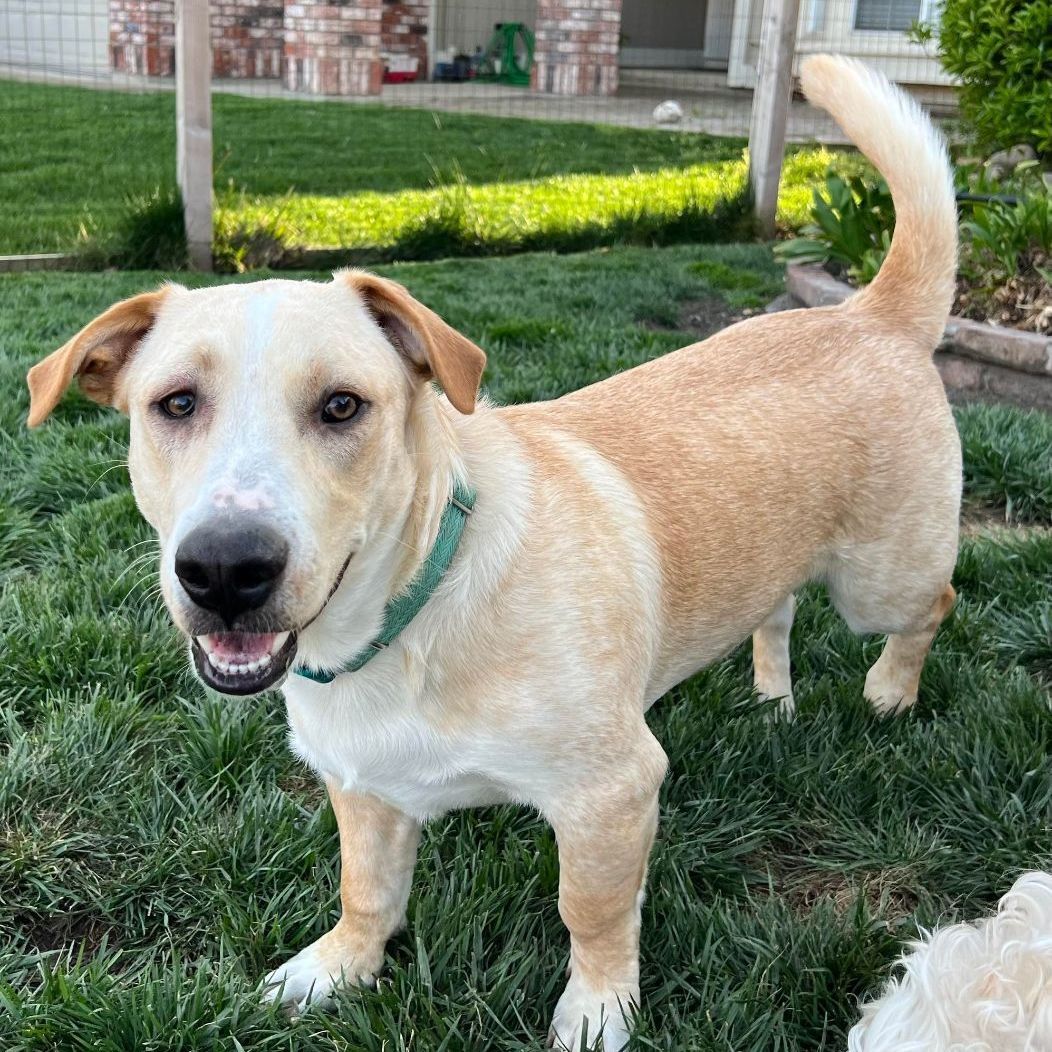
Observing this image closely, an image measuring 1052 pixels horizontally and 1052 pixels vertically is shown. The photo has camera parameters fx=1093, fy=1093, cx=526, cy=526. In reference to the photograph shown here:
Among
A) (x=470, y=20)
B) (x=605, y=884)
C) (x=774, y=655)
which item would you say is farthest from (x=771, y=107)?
(x=470, y=20)

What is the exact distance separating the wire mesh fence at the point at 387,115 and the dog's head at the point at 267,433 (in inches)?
249

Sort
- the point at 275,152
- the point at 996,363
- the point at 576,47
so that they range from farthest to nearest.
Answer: the point at 576,47 → the point at 275,152 → the point at 996,363

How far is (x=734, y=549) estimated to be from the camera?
8.05 ft

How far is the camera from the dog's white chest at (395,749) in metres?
1.94

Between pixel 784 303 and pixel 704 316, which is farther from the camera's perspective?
pixel 704 316

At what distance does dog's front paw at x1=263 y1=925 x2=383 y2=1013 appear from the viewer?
214 cm

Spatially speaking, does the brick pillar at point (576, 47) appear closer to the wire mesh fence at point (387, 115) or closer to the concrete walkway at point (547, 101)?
the wire mesh fence at point (387, 115)

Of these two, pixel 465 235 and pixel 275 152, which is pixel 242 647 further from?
pixel 275 152

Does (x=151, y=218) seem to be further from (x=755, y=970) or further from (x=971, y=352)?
(x=755, y=970)

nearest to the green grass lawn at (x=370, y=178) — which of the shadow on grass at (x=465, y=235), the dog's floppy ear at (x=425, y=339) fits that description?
the shadow on grass at (x=465, y=235)

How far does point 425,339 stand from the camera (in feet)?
6.20

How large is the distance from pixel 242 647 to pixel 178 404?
1.43 ft

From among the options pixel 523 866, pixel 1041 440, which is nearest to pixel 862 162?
pixel 1041 440

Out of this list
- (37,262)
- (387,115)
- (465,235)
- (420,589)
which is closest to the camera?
(420,589)
